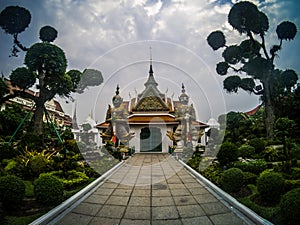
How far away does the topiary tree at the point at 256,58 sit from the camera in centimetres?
1627

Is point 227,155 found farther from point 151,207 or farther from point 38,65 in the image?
point 38,65

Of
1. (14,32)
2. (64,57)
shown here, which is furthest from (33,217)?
(14,32)

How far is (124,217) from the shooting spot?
4309 mm

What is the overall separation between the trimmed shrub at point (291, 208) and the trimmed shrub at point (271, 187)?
43.7 inches

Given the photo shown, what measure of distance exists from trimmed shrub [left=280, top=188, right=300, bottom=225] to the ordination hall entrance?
17236 mm

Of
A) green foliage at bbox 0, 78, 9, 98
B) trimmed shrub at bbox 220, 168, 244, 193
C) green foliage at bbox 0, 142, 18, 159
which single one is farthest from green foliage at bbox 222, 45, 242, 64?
green foliage at bbox 0, 78, 9, 98

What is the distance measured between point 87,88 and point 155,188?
740 inches

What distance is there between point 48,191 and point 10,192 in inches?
28.9

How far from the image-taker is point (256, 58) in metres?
16.8

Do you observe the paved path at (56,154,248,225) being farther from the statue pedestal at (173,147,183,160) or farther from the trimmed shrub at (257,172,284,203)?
the statue pedestal at (173,147,183,160)

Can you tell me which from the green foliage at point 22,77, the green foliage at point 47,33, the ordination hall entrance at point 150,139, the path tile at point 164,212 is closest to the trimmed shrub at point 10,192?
the path tile at point 164,212

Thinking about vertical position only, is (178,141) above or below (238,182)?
above

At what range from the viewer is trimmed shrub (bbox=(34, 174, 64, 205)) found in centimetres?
482

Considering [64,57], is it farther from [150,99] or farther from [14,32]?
[150,99]
